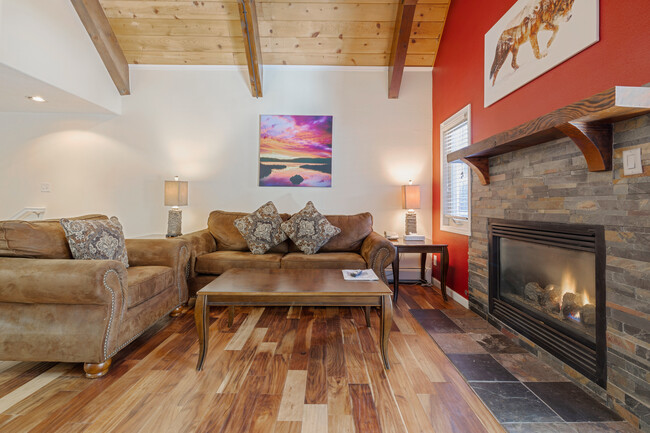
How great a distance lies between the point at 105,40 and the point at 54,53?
0.65 m

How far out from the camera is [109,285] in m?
1.78

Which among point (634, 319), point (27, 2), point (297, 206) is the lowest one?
point (634, 319)

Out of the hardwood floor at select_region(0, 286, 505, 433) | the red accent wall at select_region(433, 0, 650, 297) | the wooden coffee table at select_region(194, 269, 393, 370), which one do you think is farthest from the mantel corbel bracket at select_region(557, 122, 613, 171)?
the hardwood floor at select_region(0, 286, 505, 433)

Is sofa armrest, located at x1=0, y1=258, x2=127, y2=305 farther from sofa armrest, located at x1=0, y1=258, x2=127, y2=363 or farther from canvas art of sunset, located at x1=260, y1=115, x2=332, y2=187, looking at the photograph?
canvas art of sunset, located at x1=260, y1=115, x2=332, y2=187

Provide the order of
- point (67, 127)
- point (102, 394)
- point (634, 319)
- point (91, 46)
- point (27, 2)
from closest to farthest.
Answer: point (634, 319) → point (102, 394) → point (27, 2) → point (91, 46) → point (67, 127)

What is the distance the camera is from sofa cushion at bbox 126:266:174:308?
2.05 m

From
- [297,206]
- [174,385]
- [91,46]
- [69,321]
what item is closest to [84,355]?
[69,321]

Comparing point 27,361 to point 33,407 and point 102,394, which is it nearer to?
point 33,407

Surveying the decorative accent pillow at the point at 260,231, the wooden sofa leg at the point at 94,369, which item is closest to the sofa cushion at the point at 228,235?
the decorative accent pillow at the point at 260,231

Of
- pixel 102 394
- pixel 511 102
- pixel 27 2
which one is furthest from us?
pixel 27 2

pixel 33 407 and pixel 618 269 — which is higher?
pixel 618 269

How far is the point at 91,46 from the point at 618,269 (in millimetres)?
5201

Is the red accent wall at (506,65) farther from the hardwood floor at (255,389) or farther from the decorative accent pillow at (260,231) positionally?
the decorative accent pillow at (260,231)

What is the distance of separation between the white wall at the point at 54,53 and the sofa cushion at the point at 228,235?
207 cm
